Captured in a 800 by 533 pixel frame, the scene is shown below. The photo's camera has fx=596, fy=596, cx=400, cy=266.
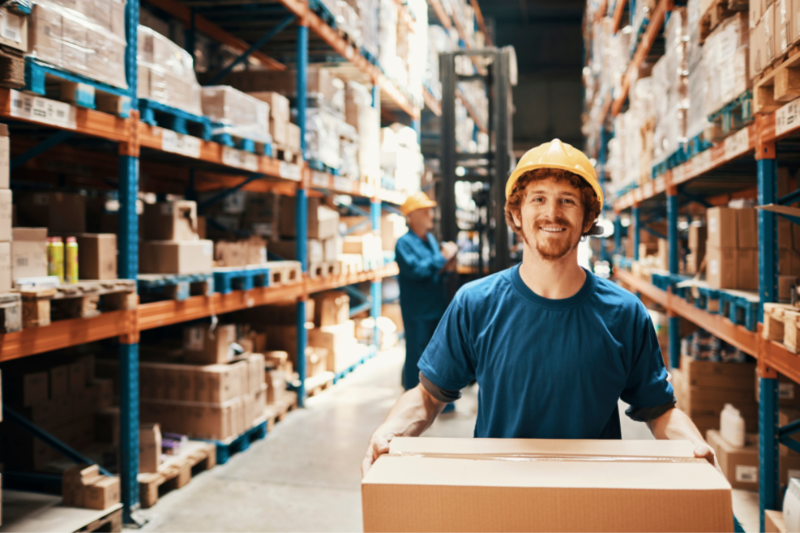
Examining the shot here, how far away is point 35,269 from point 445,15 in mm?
11024

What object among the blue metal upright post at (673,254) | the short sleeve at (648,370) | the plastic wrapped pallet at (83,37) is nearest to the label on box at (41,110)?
the plastic wrapped pallet at (83,37)

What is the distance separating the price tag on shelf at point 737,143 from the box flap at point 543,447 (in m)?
2.47

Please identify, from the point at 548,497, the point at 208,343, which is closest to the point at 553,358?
the point at 548,497

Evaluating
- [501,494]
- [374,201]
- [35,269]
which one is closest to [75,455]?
[35,269]

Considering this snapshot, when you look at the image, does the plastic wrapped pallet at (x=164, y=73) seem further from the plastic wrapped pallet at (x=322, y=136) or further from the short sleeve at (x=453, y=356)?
the short sleeve at (x=453, y=356)

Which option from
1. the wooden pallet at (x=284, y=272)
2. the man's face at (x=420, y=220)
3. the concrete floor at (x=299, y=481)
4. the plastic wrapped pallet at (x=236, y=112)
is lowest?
the concrete floor at (x=299, y=481)

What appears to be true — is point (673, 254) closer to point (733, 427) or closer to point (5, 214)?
point (733, 427)

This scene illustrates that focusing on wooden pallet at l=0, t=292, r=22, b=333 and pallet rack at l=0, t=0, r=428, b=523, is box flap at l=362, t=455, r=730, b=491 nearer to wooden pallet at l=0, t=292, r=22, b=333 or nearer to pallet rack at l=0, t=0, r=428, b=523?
wooden pallet at l=0, t=292, r=22, b=333

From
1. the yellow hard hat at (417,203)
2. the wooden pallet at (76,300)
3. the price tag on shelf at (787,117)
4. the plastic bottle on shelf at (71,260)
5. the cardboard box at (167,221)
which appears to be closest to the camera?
the price tag on shelf at (787,117)

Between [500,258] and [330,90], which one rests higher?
[330,90]

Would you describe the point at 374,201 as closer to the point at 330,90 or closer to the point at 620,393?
the point at 330,90

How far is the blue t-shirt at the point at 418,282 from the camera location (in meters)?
5.75

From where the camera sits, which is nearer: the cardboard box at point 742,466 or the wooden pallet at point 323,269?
the cardboard box at point 742,466

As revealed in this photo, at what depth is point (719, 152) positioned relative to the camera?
12.8 feet
